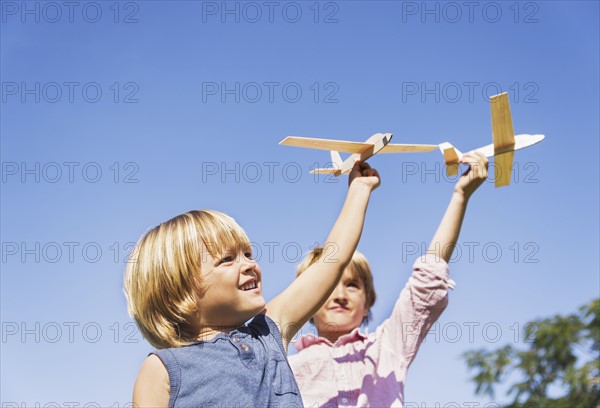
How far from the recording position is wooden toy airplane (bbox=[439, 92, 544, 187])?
148 inches

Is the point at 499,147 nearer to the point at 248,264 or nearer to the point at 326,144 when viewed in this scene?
the point at 326,144

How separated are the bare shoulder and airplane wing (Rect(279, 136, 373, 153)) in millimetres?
1486

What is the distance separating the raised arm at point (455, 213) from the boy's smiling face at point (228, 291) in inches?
48.1

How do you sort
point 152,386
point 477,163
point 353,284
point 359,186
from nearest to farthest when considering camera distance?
point 152,386 < point 359,186 < point 477,163 < point 353,284

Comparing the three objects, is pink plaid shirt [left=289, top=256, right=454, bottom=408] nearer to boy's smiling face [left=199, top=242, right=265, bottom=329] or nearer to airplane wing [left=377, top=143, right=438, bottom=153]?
airplane wing [left=377, top=143, right=438, bottom=153]

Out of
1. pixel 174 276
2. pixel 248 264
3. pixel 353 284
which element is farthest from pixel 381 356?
pixel 174 276

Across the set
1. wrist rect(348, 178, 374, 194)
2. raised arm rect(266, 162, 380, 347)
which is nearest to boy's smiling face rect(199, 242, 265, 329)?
raised arm rect(266, 162, 380, 347)

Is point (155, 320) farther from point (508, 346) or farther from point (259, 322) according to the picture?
point (508, 346)

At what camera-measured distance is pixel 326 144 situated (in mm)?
3621

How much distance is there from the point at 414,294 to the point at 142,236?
1558 mm

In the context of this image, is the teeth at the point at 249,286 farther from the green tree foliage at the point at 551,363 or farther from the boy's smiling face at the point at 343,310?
the green tree foliage at the point at 551,363

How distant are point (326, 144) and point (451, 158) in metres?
0.68

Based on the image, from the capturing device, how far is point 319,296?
271cm

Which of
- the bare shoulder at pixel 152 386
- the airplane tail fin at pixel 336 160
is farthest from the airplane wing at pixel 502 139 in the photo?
the bare shoulder at pixel 152 386
